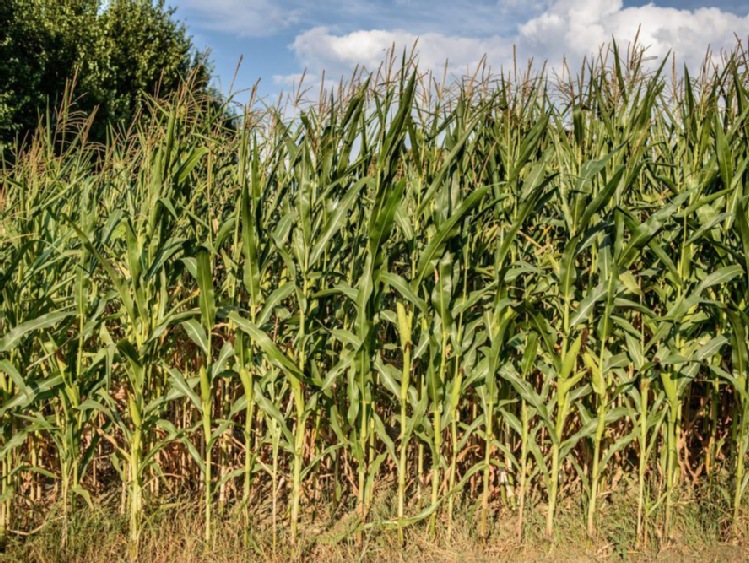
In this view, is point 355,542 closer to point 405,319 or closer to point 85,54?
point 405,319

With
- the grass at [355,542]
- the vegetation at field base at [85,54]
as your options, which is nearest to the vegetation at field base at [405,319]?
the grass at [355,542]

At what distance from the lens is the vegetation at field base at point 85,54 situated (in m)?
16.3

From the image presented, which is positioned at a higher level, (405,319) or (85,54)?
(85,54)

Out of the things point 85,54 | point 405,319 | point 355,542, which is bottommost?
point 355,542

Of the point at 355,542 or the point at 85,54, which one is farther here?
the point at 85,54

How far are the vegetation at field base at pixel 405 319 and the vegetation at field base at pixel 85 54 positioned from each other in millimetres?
12924

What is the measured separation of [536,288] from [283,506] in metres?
2.01

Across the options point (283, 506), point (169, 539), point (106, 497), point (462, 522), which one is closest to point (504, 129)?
point (462, 522)

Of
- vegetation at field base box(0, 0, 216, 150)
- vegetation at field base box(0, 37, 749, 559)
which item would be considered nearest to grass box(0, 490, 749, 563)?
vegetation at field base box(0, 37, 749, 559)

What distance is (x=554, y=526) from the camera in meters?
3.69

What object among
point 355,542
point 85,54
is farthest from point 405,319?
point 85,54

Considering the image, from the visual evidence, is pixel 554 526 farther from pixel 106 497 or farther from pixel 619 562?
pixel 106 497

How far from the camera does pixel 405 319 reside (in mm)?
3492

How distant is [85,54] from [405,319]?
1784cm
